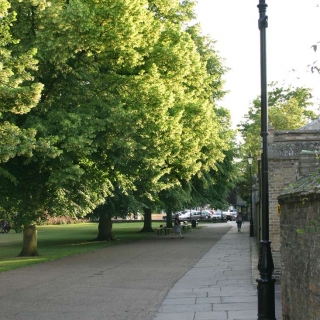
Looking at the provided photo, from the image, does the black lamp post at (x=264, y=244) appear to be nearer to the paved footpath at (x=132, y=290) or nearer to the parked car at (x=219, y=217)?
the paved footpath at (x=132, y=290)

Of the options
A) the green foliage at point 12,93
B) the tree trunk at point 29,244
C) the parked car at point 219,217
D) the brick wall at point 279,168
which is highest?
the green foliage at point 12,93

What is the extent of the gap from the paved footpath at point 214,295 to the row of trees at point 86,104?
17.9 ft

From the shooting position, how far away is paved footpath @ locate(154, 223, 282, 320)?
446 inches

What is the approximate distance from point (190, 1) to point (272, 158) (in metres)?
24.9

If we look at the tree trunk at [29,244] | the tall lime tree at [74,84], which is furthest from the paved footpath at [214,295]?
the tree trunk at [29,244]

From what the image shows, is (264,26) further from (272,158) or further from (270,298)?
(272,158)

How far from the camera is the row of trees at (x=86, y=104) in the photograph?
19688 mm

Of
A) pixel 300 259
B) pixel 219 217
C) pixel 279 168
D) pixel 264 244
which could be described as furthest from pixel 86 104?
pixel 219 217

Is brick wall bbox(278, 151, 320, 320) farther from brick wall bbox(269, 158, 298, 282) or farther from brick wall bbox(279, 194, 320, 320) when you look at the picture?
Result: brick wall bbox(269, 158, 298, 282)

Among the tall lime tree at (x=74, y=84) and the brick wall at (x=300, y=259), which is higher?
the tall lime tree at (x=74, y=84)

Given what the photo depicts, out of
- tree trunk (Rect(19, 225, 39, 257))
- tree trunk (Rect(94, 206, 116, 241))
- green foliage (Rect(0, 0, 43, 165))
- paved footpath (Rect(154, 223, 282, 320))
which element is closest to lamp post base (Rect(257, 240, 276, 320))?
paved footpath (Rect(154, 223, 282, 320))

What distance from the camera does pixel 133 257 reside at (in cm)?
2592

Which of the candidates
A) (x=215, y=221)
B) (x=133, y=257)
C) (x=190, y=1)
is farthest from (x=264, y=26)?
(x=215, y=221)

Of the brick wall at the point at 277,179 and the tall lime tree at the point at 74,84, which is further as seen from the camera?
the tall lime tree at the point at 74,84
